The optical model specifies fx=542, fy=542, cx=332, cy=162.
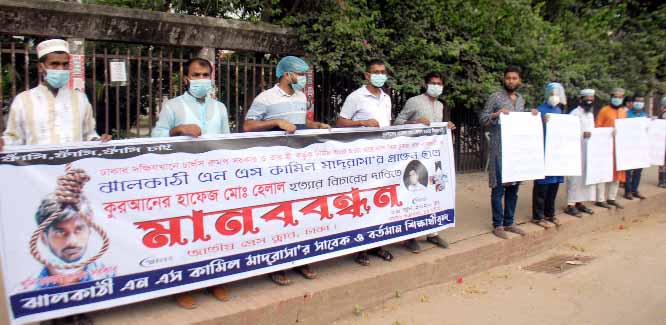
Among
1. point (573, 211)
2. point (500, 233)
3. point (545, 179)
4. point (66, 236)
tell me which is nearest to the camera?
point (66, 236)

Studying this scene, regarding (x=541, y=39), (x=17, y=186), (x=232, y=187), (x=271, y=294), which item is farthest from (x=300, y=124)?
(x=541, y=39)

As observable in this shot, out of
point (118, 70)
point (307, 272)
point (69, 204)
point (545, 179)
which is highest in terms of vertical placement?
point (118, 70)

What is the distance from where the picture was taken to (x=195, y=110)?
12.5 ft

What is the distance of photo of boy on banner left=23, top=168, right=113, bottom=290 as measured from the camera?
2.88 metres

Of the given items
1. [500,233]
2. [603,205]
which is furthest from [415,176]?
[603,205]

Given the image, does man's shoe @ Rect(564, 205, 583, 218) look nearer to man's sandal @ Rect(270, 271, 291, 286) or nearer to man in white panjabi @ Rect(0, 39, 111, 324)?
man's sandal @ Rect(270, 271, 291, 286)

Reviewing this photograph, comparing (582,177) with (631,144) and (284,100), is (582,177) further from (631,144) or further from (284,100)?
(284,100)

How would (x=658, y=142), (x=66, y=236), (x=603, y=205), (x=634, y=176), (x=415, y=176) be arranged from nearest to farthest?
1. (x=66, y=236)
2. (x=415, y=176)
3. (x=603, y=205)
4. (x=634, y=176)
5. (x=658, y=142)

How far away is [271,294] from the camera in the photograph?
3695mm

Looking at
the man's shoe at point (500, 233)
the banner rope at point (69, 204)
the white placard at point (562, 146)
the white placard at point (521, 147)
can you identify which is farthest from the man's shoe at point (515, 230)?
the banner rope at point (69, 204)

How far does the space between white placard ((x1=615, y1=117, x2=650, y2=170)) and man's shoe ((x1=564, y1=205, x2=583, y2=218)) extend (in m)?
1.03

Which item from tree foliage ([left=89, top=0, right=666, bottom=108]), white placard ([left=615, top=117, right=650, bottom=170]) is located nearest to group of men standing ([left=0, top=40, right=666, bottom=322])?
white placard ([left=615, top=117, right=650, bottom=170])

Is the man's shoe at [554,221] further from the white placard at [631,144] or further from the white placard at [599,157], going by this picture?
the white placard at [631,144]

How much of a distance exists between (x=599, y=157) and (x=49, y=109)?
6348 millimetres
